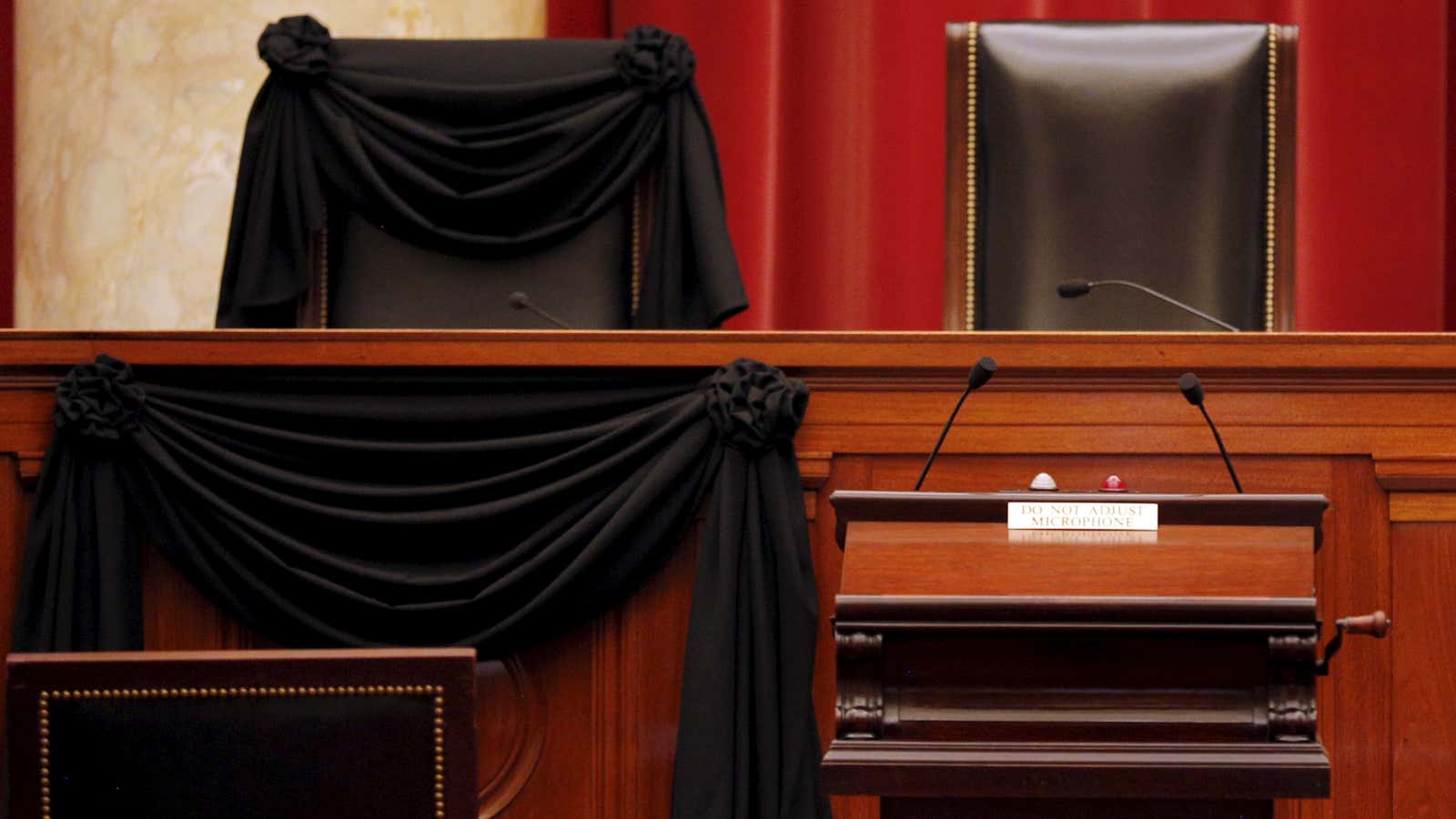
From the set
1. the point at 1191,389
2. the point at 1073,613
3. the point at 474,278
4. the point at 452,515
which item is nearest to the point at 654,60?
the point at 474,278

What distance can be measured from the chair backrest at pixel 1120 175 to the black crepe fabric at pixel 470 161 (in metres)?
0.45

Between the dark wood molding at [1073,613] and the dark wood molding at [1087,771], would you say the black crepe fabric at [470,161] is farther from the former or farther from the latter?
the dark wood molding at [1087,771]

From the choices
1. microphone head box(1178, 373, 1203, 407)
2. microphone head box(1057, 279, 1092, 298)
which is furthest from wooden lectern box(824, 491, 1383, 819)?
microphone head box(1057, 279, 1092, 298)

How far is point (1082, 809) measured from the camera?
1890mm

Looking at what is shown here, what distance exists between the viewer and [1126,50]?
2838 millimetres

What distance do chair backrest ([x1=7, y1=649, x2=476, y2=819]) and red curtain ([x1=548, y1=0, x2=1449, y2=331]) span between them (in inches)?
91.1

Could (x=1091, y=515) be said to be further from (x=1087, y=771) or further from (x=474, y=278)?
(x=474, y=278)

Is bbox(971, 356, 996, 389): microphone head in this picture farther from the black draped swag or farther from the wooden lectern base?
the wooden lectern base

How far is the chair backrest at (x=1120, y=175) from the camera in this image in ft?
9.07

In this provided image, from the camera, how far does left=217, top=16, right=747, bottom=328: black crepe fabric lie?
2.67 m

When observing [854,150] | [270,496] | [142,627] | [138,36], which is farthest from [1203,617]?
[138,36]

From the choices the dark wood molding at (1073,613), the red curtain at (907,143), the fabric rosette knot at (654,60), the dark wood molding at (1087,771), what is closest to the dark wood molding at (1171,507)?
the dark wood molding at (1073,613)

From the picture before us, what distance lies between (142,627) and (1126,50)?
5.82ft

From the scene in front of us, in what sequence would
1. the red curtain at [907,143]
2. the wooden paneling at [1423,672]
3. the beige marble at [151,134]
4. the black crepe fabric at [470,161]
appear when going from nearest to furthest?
the wooden paneling at [1423,672]
the black crepe fabric at [470,161]
the beige marble at [151,134]
the red curtain at [907,143]
